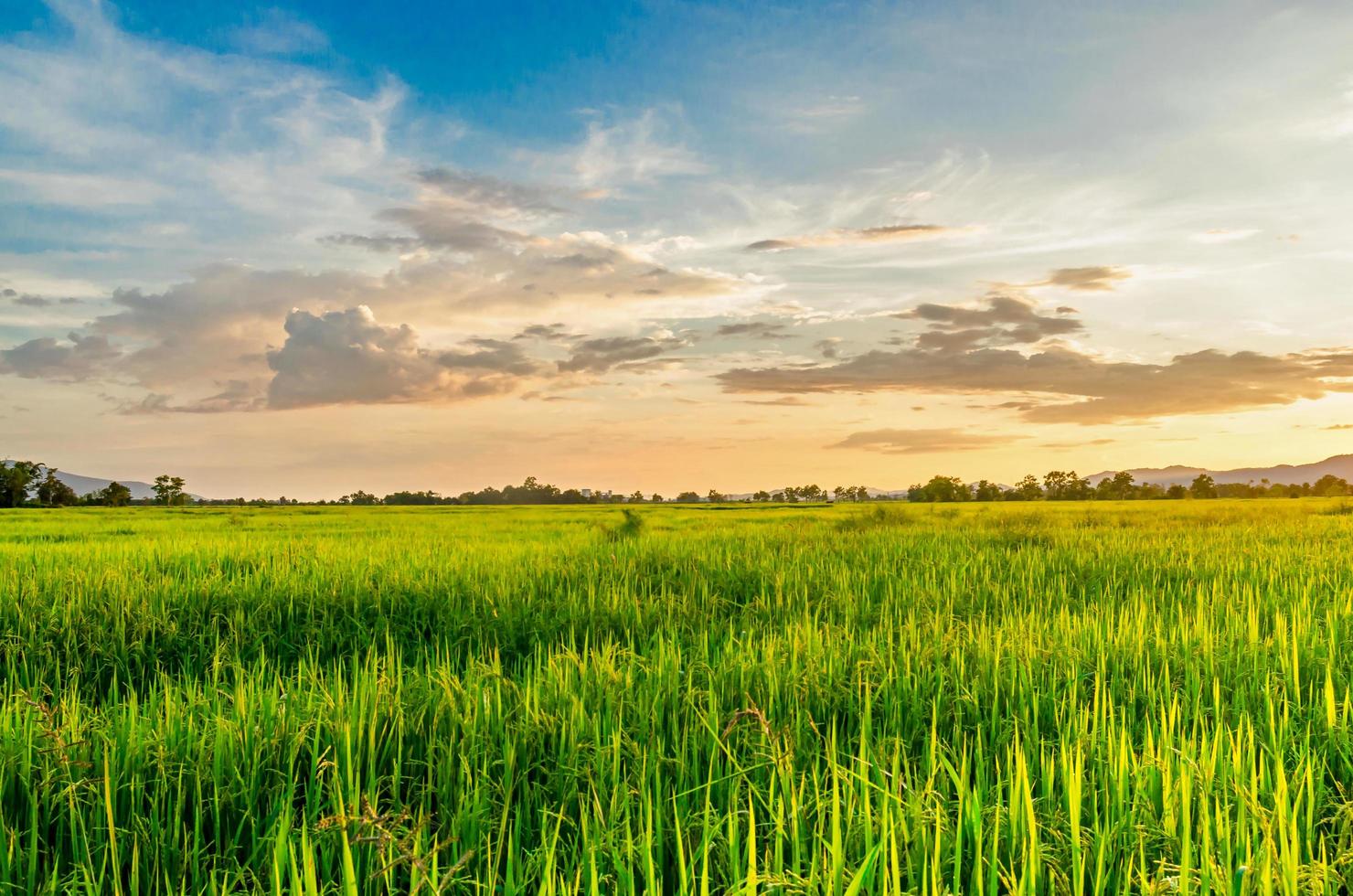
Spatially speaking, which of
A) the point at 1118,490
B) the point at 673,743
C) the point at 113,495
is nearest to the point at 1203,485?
the point at 1118,490

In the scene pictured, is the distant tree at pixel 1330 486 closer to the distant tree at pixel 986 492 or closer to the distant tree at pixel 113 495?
the distant tree at pixel 986 492

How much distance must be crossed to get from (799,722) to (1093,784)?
3.48 feet

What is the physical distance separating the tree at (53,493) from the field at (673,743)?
79.5 meters

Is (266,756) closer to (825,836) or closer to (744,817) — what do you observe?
(744,817)

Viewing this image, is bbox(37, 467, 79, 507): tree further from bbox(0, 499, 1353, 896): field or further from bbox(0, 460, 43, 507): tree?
bbox(0, 499, 1353, 896): field

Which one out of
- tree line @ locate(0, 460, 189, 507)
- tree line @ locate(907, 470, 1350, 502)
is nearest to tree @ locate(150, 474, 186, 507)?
tree line @ locate(0, 460, 189, 507)

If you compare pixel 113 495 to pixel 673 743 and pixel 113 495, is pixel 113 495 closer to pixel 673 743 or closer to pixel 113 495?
pixel 113 495

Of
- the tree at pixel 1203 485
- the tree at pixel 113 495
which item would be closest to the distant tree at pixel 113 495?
the tree at pixel 113 495

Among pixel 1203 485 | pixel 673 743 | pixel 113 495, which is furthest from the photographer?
pixel 1203 485

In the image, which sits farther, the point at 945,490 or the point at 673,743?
the point at 945,490

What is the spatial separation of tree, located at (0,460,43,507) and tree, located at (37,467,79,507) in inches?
39.0

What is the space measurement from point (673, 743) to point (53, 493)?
8861 centimetres

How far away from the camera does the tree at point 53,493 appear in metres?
67.8

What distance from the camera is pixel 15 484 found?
67.1 meters
